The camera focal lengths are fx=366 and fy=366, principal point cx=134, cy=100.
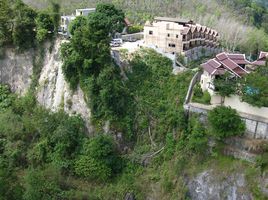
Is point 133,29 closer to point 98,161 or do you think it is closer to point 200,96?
point 200,96

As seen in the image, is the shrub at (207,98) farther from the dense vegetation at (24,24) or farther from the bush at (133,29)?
the bush at (133,29)

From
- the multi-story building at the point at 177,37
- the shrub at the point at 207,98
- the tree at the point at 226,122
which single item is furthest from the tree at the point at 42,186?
the multi-story building at the point at 177,37

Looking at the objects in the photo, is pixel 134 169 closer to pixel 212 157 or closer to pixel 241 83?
pixel 212 157

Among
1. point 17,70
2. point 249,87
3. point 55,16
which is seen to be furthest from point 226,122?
point 17,70

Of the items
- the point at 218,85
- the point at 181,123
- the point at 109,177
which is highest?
the point at 218,85

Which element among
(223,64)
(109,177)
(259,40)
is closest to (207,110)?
(223,64)

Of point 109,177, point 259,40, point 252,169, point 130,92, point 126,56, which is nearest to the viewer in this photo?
point 252,169

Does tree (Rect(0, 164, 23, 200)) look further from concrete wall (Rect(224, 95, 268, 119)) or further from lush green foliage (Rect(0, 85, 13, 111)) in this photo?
concrete wall (Rect(224, 95, 268, 119))
